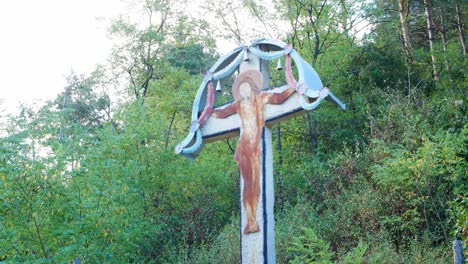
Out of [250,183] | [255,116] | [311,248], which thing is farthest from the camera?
[311,248]

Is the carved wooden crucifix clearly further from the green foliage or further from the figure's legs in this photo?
the green foliage

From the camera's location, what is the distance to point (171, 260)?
445 inches

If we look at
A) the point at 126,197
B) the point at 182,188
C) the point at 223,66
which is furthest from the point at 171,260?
the point at 223,66

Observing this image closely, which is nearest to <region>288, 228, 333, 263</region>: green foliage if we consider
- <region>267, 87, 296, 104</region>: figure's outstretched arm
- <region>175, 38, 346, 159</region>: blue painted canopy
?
<region>175, 38, 346, 159</region>: blue painted canopy

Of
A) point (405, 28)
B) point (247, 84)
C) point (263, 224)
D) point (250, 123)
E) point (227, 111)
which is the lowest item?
point (263, 224)

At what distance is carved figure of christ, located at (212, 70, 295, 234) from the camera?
597cm

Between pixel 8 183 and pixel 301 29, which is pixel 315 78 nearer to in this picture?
pixel 8 183

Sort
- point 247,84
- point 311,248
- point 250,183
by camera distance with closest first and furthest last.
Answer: point 250,183, point 247,84, point 311,248

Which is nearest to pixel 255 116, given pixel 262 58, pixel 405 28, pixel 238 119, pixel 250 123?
pixel 250 123

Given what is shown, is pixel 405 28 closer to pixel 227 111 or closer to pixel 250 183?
pixel 227 111

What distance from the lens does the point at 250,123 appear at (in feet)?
20.6

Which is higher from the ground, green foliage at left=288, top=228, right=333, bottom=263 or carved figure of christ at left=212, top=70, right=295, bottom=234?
carved figure of christ at left=212, top=70, right=295, bottom=234

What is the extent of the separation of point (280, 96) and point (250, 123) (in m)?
0.44

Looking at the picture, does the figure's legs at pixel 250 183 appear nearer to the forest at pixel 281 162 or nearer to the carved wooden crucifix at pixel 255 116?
the carved wooden crucifix at pixel 255 116
